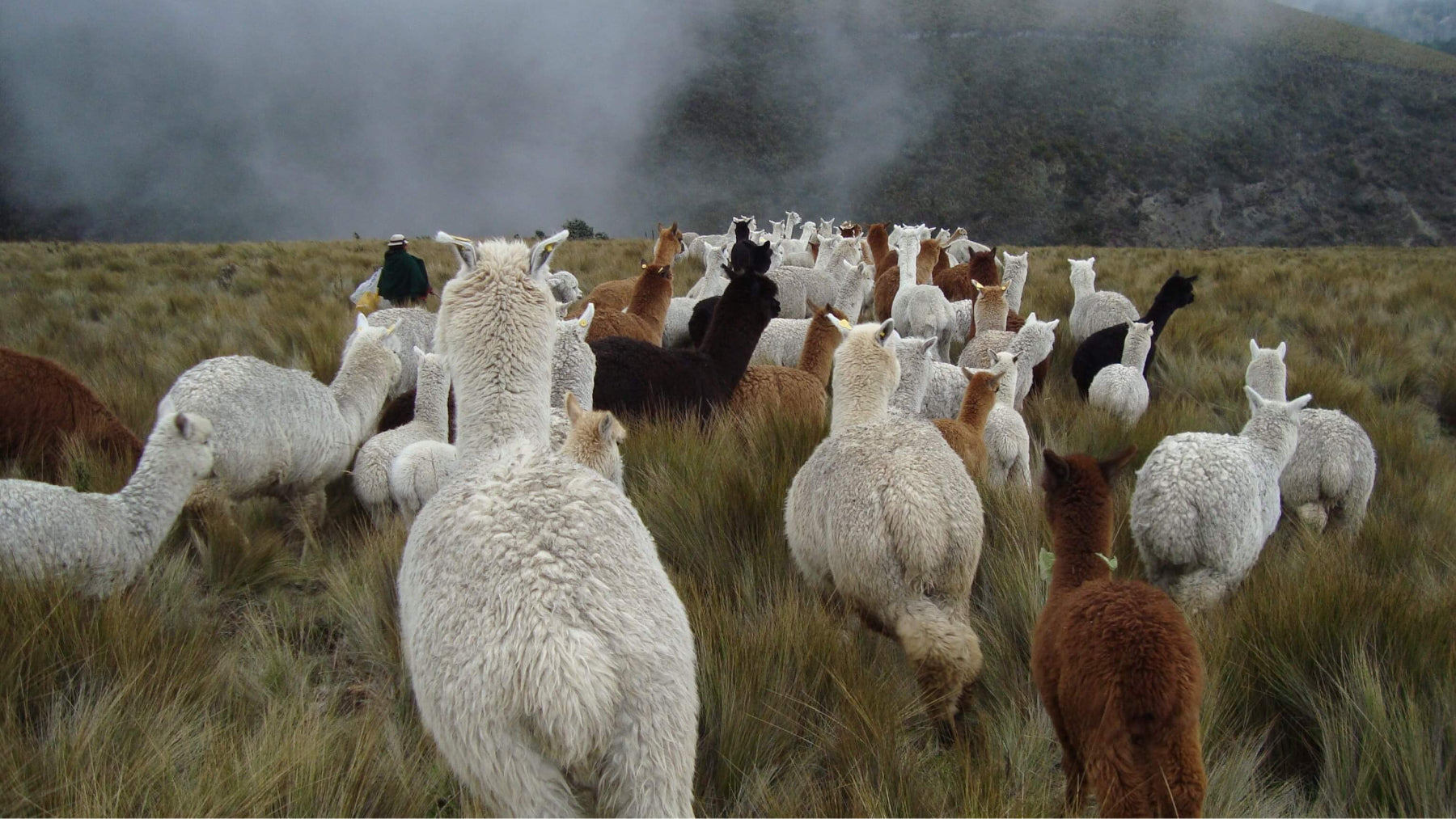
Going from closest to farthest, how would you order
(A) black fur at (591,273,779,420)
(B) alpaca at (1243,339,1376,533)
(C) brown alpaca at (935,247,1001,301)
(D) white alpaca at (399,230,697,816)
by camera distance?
(D) white alpaca at (399,230,697,816)
(B) alpaca at (1243,339,1376,533)
(A) black fur at (591,273,779,420)
(C) brown alpaca at (935,247,1001,301)

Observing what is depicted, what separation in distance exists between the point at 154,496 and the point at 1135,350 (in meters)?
6.87

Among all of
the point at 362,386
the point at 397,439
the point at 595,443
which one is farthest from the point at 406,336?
the point at 595,443


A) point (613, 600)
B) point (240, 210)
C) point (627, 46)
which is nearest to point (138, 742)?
point (613, 600)

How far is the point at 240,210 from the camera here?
280 ft

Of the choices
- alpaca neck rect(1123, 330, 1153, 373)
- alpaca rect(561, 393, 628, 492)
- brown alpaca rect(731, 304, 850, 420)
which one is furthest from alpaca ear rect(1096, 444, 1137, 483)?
alpaca neck rect(1123, 330, 1153, 373)

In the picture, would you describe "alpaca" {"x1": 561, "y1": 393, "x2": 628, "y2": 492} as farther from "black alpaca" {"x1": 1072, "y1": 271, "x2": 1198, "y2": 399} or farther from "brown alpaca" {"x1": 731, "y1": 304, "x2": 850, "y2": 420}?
"black alpaca" {"x1": 1072, "y1": 271, "x2": 1198, "y2": 399}

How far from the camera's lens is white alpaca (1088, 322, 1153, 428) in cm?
607

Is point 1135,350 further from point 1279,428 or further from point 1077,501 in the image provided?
point 1077,501

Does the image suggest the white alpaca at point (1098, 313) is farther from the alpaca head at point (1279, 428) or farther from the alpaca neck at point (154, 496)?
the alpaca neck at point (154, 496)

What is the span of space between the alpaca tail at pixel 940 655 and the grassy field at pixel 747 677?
10cm

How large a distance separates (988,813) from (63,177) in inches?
3686

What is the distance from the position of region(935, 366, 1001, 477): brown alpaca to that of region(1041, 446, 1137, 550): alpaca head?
166 centimetres

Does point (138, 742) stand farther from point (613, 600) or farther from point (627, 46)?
point (627, 46)

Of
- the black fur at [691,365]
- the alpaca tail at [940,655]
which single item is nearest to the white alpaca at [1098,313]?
the black fur at [691,365]
